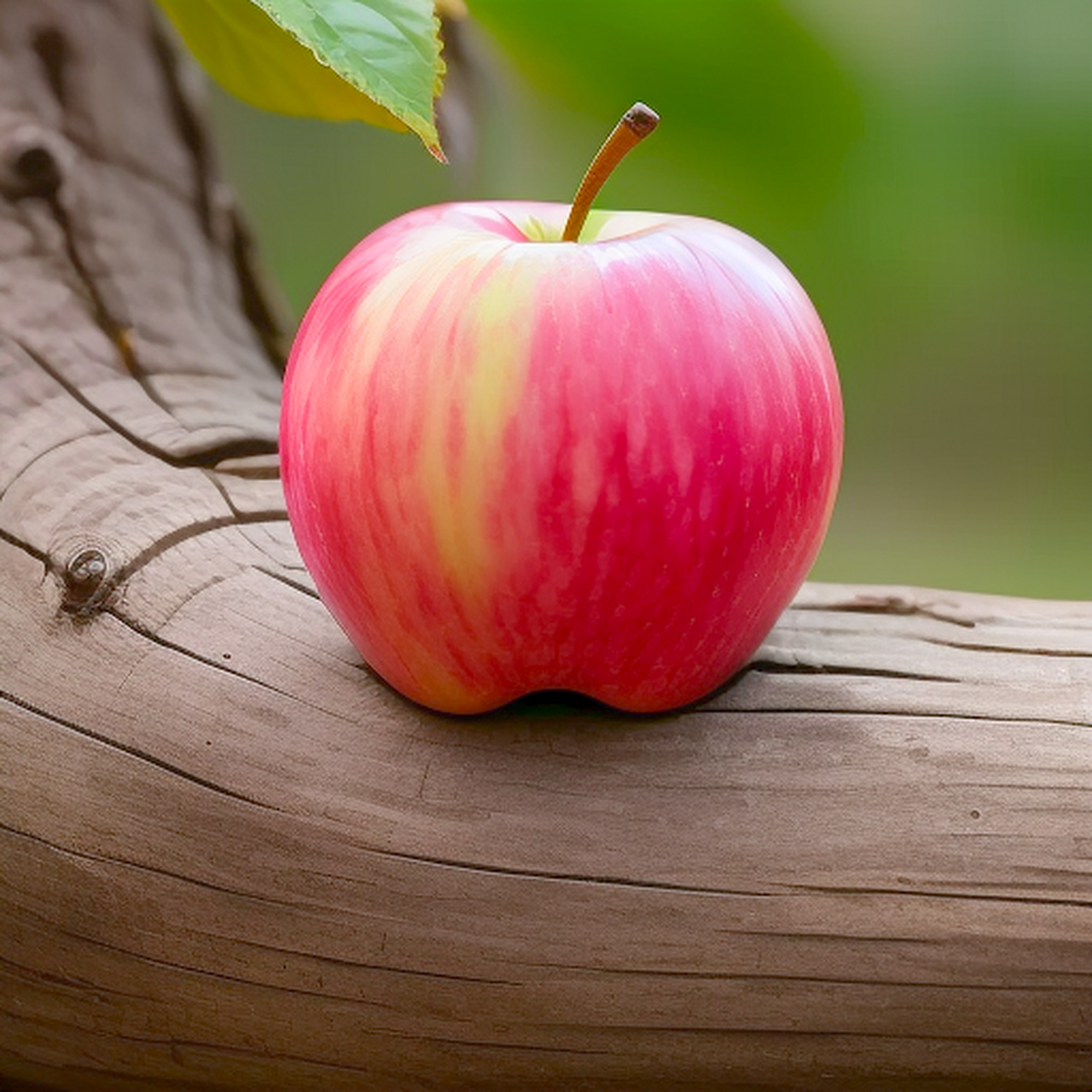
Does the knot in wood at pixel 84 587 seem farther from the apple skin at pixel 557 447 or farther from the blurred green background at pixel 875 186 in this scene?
the blurred green background at pixel 875 186

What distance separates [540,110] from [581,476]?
785 mm

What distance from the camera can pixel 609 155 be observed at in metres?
0.56

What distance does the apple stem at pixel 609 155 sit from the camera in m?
0.55

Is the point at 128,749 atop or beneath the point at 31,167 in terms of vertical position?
beneath

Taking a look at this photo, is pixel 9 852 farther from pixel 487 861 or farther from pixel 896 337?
pixel 896 337

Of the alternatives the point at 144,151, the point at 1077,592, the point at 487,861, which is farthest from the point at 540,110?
the point at 487,861

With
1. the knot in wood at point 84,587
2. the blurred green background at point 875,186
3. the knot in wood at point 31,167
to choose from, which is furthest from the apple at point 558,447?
the blurred green background at point 875,186

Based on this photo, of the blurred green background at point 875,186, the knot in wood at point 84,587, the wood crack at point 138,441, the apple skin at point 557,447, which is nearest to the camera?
the apple skin at point 557,447

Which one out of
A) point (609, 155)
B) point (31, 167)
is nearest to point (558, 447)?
point (609, 155)

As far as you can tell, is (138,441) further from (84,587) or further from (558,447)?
(558,447)

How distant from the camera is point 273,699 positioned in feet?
1.95

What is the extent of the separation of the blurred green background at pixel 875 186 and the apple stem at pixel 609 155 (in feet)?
1.85

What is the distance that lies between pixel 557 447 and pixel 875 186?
37.1 inches

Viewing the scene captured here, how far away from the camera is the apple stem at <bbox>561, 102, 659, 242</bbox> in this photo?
550 millimetres
